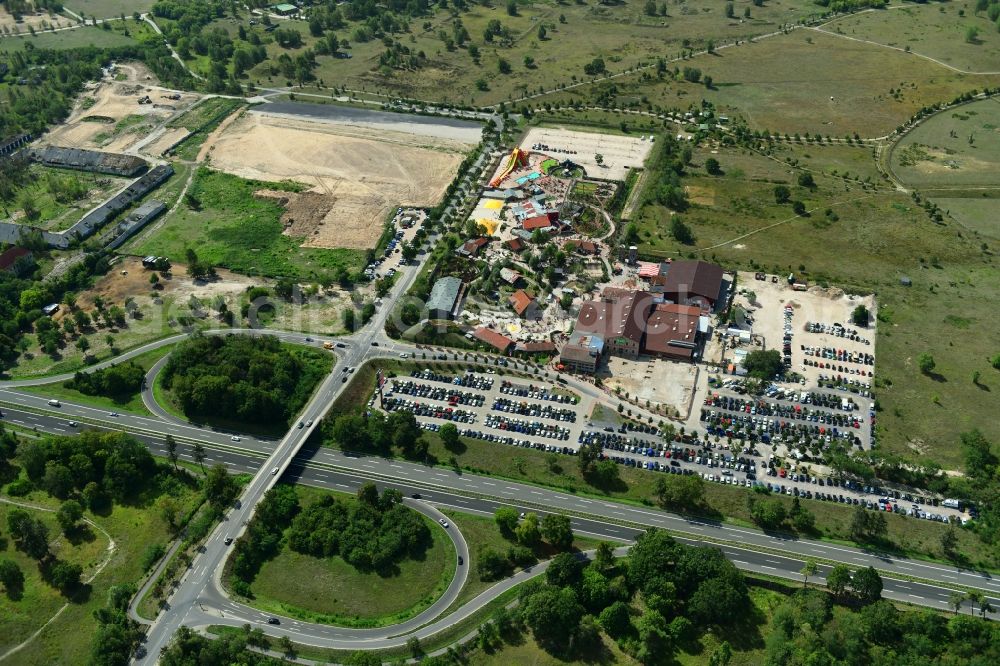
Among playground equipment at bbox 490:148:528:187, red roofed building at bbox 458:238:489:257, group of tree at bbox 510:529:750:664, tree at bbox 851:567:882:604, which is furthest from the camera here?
playground equipment at bbox 490:148:528:187

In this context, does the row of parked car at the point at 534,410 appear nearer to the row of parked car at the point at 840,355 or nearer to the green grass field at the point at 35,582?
the row of parked car at the point at 840,355

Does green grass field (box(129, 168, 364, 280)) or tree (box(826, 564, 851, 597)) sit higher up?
green grass field (box(129, 168, 364, 280))

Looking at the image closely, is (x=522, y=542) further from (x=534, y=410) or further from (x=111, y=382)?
(x=111, y=382)

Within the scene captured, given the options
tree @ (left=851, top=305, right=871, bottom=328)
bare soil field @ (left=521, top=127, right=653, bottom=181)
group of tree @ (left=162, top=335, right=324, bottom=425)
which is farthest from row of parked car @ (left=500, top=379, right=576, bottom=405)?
bare soil field @ (left=521, top=127, right=653, bottom=181)

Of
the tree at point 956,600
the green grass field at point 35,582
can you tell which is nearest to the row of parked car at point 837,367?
the tree at point 956,600

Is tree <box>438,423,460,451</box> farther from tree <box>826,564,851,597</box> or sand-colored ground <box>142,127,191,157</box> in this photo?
sand-colored ground <box>142,127,191,157</box>

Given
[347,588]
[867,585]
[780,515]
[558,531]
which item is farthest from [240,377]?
[867,585]

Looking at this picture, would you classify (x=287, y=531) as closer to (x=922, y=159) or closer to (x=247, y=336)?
(x=247, y=336)

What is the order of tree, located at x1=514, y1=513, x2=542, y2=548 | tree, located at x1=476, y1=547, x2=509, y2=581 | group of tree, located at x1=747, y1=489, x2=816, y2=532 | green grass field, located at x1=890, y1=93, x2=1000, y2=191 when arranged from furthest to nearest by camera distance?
green grass field, located at x1=890, y1=93, x2=1000, y2=191 < group of tree, located at x1=747, y1=489, x2=816, y2=532 < tree, located at x1=514, y1=513, x2=542, y2=548 < tree, located at x1=476, y1=547, x2=509, y2=581
